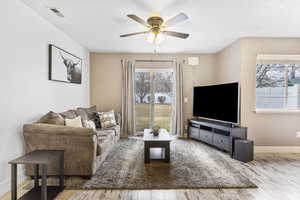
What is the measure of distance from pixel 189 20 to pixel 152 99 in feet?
9.15

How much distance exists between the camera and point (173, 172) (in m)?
2.81

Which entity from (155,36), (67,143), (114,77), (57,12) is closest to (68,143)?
(67,143)

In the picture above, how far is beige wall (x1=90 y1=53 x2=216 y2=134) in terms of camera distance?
5.23 meters

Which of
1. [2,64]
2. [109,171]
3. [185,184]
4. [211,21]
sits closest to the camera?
[2,64]

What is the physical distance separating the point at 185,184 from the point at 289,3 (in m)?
2.99

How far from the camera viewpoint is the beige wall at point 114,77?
5.23 m

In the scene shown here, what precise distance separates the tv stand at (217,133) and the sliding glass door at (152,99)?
88 centimetres

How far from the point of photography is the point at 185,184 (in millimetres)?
2434

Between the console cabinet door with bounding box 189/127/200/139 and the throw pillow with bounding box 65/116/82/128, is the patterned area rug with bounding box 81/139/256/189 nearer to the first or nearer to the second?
the console cabinet door with bounding box 189/127/200/139

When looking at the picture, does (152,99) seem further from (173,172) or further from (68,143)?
(68,143)

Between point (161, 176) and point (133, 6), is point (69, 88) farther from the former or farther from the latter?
point (161, 176)

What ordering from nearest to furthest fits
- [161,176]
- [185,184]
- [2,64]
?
[2,64] → [185,184] → [161,176]

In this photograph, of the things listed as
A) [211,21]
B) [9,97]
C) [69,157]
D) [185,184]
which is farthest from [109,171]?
[211,21]

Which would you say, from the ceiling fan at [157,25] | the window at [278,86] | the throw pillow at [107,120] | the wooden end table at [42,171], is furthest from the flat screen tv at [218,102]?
the wooden end table at [42,171]
